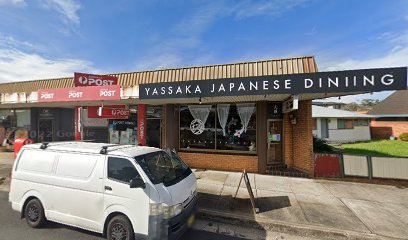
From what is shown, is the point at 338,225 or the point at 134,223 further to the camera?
the point at 338,225

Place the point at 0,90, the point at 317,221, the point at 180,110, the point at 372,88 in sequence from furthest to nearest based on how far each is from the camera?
the point at 0,90 → the point at 180,110 → the point at 372,88 → the point at 317,221

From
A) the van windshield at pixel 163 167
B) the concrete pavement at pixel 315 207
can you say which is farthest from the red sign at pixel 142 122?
the van windshield at pixel 163 167

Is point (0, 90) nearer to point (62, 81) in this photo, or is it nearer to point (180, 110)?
point (62, 81)

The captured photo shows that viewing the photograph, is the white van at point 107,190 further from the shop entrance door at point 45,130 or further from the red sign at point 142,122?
the shop entrance door at point 45,130

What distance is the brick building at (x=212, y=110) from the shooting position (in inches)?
295

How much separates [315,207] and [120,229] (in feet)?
16.2

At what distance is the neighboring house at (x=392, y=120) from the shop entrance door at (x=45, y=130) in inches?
1308

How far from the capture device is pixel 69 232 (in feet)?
15.2

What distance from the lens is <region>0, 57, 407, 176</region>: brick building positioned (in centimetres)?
748

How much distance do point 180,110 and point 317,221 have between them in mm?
7247

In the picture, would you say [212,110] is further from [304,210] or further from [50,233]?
[50,233]

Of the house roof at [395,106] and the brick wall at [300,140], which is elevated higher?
the house roof at [395,106]

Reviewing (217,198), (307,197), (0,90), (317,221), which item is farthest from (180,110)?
(0,90)

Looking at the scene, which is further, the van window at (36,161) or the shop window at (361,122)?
the shop window at (361,122)
